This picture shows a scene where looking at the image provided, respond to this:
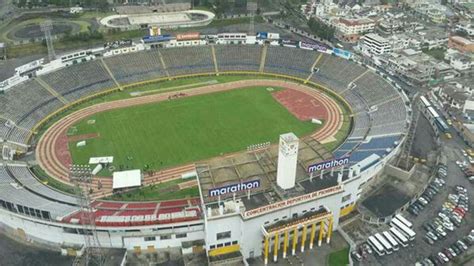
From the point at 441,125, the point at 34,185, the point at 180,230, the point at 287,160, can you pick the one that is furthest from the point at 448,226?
the point at 34,185

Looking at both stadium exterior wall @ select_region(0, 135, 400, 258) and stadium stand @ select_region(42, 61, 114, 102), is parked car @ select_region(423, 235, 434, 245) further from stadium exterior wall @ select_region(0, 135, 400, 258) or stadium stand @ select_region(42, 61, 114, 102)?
stadium stand @ select_region(42, 61, 114, 102)

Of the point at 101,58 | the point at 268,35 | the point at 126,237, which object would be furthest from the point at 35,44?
the point at 126,237

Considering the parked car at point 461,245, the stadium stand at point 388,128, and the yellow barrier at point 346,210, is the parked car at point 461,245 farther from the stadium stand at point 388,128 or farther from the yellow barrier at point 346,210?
the stadium stand at point 388,128

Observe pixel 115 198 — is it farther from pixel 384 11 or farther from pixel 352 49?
pixel 384 11

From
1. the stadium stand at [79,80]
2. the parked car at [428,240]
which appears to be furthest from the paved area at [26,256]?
the parked car at [428,240]

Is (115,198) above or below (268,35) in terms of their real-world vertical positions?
below

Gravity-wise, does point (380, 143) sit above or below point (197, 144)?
above

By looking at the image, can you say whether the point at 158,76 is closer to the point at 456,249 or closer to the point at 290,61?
the point at 290,61
